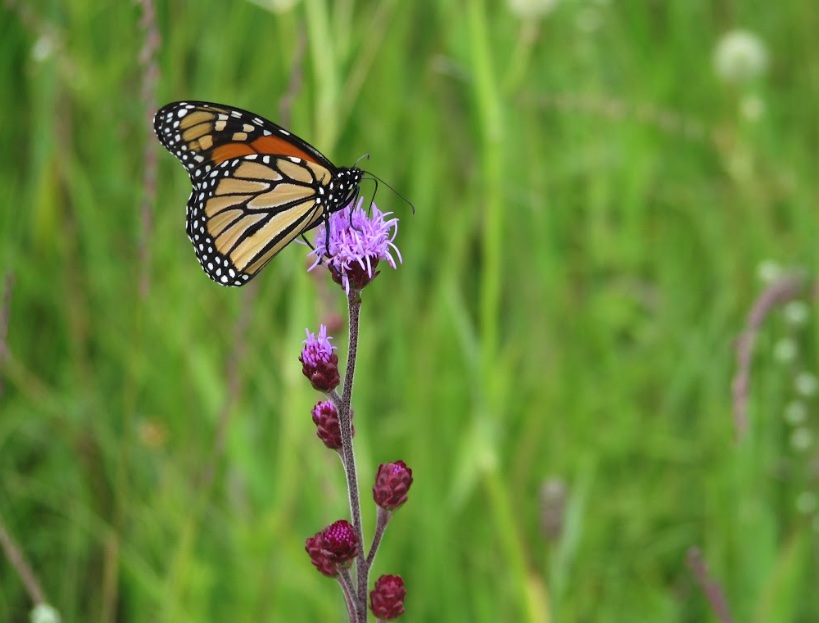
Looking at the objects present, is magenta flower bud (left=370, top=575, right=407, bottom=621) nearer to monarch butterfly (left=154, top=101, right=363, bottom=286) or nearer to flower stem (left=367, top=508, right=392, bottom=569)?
flower stem (left=367, top=508, right=392, bottom=569)

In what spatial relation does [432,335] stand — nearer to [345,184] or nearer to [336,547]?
[345,184]

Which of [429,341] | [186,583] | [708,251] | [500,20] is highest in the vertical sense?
[500,20]

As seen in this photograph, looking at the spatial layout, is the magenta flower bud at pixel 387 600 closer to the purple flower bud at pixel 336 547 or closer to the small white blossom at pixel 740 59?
the purple flower bud at pixel 336 547

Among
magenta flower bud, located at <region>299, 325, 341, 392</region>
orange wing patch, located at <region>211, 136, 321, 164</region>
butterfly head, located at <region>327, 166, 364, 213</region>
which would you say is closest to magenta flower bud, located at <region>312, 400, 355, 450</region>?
magenta flower bud, located at <region>299, 325, 341, 392</region>

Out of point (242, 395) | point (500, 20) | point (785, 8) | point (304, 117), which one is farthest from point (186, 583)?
point (785, 8)

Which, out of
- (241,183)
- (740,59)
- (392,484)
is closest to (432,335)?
(241,183)

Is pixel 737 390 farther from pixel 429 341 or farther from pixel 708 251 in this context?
pixel 708 251

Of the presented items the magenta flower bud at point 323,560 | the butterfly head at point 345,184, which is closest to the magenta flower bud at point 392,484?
the magenta flower bud at point 323,560
